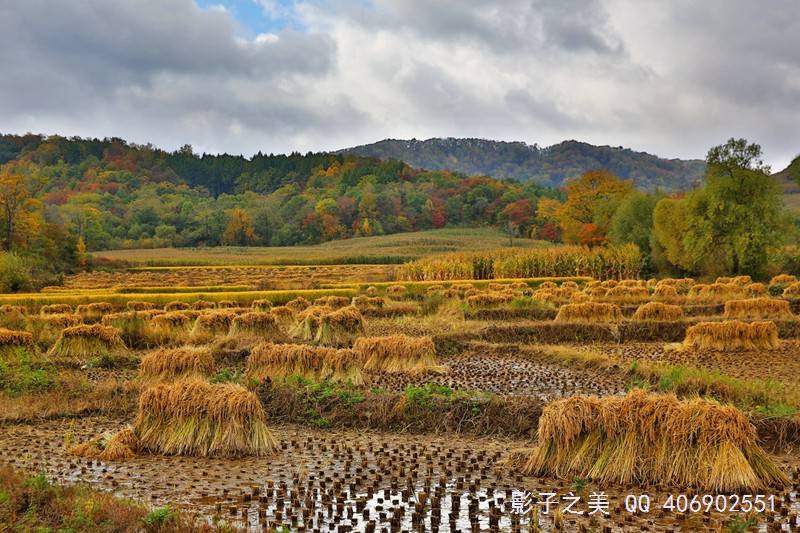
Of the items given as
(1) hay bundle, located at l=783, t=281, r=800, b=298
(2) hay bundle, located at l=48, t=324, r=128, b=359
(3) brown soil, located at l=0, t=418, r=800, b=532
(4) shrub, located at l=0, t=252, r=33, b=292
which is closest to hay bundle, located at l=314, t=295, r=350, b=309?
(2) hay bundle, located at l=48, t=324, r=128, b=359

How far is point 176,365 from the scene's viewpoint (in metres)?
14.7

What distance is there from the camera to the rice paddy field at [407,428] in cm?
730

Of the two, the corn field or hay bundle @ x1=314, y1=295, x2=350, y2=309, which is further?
the corn field

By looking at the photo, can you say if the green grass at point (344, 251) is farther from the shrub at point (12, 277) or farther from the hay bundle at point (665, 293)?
the hay bundle at point (665, 293)

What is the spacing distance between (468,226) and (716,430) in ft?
447

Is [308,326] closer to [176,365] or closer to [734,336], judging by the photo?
[176,365]

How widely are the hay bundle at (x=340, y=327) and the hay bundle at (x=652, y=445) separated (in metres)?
12.5

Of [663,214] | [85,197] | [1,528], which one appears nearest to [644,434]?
[1,528]

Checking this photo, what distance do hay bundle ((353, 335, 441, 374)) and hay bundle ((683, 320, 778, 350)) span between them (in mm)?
7336

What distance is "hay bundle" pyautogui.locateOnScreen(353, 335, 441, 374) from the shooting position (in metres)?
16.7

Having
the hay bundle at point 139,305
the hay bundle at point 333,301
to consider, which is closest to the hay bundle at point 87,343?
the hay bundle at point 139,305

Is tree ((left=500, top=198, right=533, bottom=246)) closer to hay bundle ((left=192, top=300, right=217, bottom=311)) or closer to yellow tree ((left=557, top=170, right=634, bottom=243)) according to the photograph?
yellow tree ((left=557, top=170, right=634, bottom=243))

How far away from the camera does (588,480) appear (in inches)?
328

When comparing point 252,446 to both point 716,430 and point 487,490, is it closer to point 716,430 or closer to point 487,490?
point 487,490
